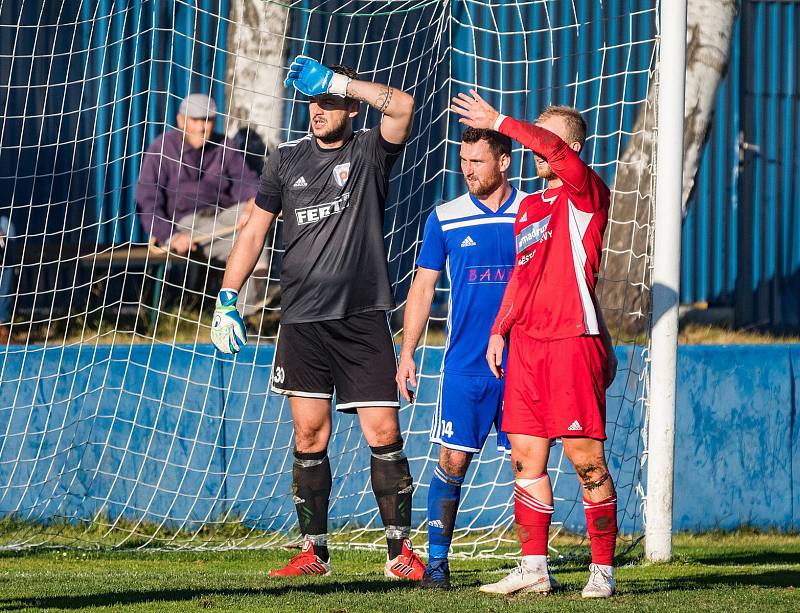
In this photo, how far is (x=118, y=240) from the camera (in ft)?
34.4

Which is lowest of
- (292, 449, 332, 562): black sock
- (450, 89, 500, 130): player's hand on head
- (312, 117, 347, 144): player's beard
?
(292, 449, 332, 562): black sock

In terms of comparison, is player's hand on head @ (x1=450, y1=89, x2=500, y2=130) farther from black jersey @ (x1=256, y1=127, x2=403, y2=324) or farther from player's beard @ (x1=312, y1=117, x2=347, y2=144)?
player's beard @ (x1=312, y1=117, x2=347, y2=144)

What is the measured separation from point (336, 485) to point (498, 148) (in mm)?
2924

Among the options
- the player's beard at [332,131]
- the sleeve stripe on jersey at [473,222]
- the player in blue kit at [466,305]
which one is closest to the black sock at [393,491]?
the player in blue kit at [466,305]

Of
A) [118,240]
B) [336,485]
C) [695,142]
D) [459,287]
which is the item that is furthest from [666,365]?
[118,240]

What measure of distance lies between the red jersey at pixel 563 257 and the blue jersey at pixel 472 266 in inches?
20.5

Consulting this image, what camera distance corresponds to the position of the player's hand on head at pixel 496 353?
537 cm

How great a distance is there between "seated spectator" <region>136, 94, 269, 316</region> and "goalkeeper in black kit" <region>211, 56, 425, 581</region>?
277 cm

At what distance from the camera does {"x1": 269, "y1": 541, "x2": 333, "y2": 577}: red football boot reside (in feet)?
19.9

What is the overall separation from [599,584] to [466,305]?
4.59 ft

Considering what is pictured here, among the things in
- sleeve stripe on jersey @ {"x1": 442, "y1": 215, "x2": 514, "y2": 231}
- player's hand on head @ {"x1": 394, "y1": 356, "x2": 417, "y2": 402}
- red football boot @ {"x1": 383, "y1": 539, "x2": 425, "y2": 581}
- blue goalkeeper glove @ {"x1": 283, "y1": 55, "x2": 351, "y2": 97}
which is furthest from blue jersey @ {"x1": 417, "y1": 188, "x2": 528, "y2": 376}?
red football boot @ {"x1": 383, "y1": 539, "x2": 425, "y2": 581}

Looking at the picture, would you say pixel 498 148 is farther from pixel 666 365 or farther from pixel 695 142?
pixel 695 142

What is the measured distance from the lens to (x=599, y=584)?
5.20 meters

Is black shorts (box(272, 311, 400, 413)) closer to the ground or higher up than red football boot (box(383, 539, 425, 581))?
higher up
